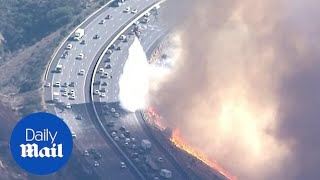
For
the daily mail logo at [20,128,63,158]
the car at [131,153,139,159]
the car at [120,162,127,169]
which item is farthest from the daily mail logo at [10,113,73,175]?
the car at [131,153,139,159]

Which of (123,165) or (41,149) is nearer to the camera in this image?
(41,149)

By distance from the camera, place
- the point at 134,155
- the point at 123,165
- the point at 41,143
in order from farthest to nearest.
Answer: the point at 134,155 < the point at 123,165 < the point at 41,143

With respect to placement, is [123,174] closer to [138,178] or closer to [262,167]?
[138,178]

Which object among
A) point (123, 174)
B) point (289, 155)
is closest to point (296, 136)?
point (289, 155)

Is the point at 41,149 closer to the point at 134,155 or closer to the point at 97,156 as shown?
the point at 97,156

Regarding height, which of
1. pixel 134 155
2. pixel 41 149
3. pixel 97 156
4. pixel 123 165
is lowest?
pixel 41 149

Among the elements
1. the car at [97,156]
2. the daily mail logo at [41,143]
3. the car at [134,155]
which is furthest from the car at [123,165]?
the daily mail logo at [41,143]

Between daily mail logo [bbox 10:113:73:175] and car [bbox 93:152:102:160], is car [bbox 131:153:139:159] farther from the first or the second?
daily mail logo [bbox 10:113:73:175]

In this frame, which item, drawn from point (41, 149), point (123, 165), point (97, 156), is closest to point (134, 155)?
point (123, 165)
